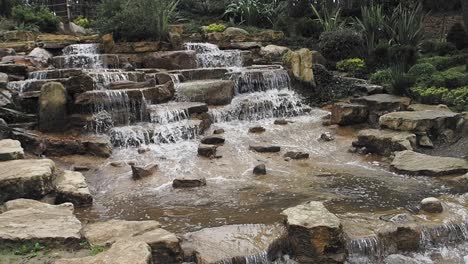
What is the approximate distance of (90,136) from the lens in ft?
29.0

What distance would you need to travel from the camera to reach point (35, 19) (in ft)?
48.8

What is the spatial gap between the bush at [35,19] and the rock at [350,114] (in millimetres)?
9732

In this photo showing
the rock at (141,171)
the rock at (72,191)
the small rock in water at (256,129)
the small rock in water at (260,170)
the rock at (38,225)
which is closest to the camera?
the rock at (38,225)

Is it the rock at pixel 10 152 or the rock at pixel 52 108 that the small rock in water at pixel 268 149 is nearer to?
the rock at pixel 52 108

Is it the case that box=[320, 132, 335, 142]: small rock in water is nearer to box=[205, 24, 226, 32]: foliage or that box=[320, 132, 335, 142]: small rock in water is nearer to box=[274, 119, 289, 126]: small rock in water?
box=[274, 119, 289, 126]: small rock in water

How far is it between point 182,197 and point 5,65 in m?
6.42

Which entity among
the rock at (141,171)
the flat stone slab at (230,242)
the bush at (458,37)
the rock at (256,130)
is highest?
the bush at (458,37)

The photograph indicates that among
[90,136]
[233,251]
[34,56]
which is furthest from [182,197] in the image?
[34,56]

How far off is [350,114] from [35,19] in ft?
34.5

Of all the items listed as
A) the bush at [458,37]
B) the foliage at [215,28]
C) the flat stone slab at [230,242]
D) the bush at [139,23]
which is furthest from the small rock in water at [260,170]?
the foliage at [215,28]

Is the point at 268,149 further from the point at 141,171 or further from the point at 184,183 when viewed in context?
the point at 141,171

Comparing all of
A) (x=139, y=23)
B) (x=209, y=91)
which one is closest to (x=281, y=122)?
(x=209, y=91)

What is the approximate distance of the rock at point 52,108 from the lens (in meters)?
8.76

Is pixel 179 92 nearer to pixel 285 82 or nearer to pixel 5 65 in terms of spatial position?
pixel 285 82
